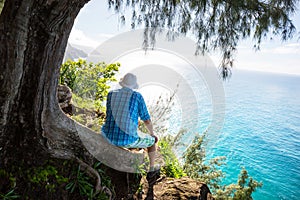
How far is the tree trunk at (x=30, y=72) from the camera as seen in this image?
169cm

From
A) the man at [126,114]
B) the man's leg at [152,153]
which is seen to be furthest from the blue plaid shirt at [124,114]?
the man's leg at [152,153]

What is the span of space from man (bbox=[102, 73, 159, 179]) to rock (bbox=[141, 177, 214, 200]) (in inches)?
23.7

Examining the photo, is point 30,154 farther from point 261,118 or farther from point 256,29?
point 261,118

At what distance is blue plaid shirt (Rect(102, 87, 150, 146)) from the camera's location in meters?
2.38

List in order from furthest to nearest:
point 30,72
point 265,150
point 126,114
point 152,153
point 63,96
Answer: point 265,150 → point 63,96 → point 152,153 → point 126,114 → point 30,72

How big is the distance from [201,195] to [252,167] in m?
12.5

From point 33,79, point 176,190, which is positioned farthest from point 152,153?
point 33,79

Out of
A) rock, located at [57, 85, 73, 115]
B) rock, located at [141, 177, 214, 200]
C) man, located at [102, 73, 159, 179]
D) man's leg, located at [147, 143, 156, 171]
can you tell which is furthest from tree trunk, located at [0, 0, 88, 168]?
rock, located at [57, 85, 73, 115]

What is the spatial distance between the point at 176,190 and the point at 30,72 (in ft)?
6.28

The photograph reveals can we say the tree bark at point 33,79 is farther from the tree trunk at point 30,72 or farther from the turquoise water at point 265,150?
the turquoise water at point 265,150

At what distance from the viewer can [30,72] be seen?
1807mm

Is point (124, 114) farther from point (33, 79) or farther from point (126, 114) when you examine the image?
point (33, 79)

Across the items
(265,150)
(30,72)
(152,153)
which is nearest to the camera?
(30,72)

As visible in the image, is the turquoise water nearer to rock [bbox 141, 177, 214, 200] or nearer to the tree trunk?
rock [bbox 141, 177, 214, 200]
